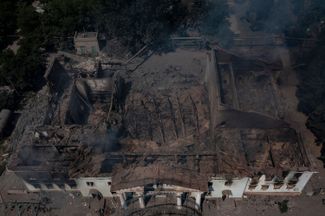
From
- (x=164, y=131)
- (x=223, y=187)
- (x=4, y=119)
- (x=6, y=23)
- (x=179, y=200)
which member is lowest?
(x=179, y=200)

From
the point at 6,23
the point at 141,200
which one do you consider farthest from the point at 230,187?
the point at 6,23

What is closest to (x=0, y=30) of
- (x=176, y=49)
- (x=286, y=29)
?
(x=176, y=49)

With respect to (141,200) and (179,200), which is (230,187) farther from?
(141,200)

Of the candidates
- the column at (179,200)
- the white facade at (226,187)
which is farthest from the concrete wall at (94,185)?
the column at (179,200)

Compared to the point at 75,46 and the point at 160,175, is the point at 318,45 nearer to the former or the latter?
the point at 160,175

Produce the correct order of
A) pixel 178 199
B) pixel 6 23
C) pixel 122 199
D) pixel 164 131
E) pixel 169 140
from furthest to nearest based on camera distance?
pixel 6 23
pixel 164 131
pixel 169 140
pixel 178 199
pixel 122 199
